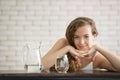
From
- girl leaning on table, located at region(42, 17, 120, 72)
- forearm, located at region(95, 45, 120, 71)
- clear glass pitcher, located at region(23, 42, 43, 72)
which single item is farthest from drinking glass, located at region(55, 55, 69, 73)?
forearm, located at region(95, 45, 120, 71)

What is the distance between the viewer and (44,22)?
3.33 m

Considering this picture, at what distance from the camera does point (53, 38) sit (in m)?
3.32

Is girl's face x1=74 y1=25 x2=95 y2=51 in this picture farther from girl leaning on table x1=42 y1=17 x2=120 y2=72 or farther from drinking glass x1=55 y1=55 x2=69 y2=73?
drinking glass x1=55 y1=55 x2=69 y2=73

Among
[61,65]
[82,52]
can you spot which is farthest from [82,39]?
[61,65]

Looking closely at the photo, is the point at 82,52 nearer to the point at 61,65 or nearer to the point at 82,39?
the point at 82,39

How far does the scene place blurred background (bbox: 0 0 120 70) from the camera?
10.9 feet

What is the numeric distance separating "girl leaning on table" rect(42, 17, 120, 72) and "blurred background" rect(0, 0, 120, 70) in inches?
57.4

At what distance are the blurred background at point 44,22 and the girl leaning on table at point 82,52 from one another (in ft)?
4.78

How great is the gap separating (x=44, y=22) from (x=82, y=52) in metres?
1.82

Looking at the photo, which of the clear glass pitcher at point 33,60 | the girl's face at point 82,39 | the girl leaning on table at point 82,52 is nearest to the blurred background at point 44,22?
the girl leaning on table at point 82,52

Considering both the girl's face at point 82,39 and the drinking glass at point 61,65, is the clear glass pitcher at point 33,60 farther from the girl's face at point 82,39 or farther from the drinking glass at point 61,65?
the girl's face at point 82,39

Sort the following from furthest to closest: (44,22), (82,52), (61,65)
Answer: (44,22) → (82,52) → (61,65)

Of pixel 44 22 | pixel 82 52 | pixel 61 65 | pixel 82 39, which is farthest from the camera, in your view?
pixel 44 22

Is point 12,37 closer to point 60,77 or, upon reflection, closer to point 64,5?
point 64,5
